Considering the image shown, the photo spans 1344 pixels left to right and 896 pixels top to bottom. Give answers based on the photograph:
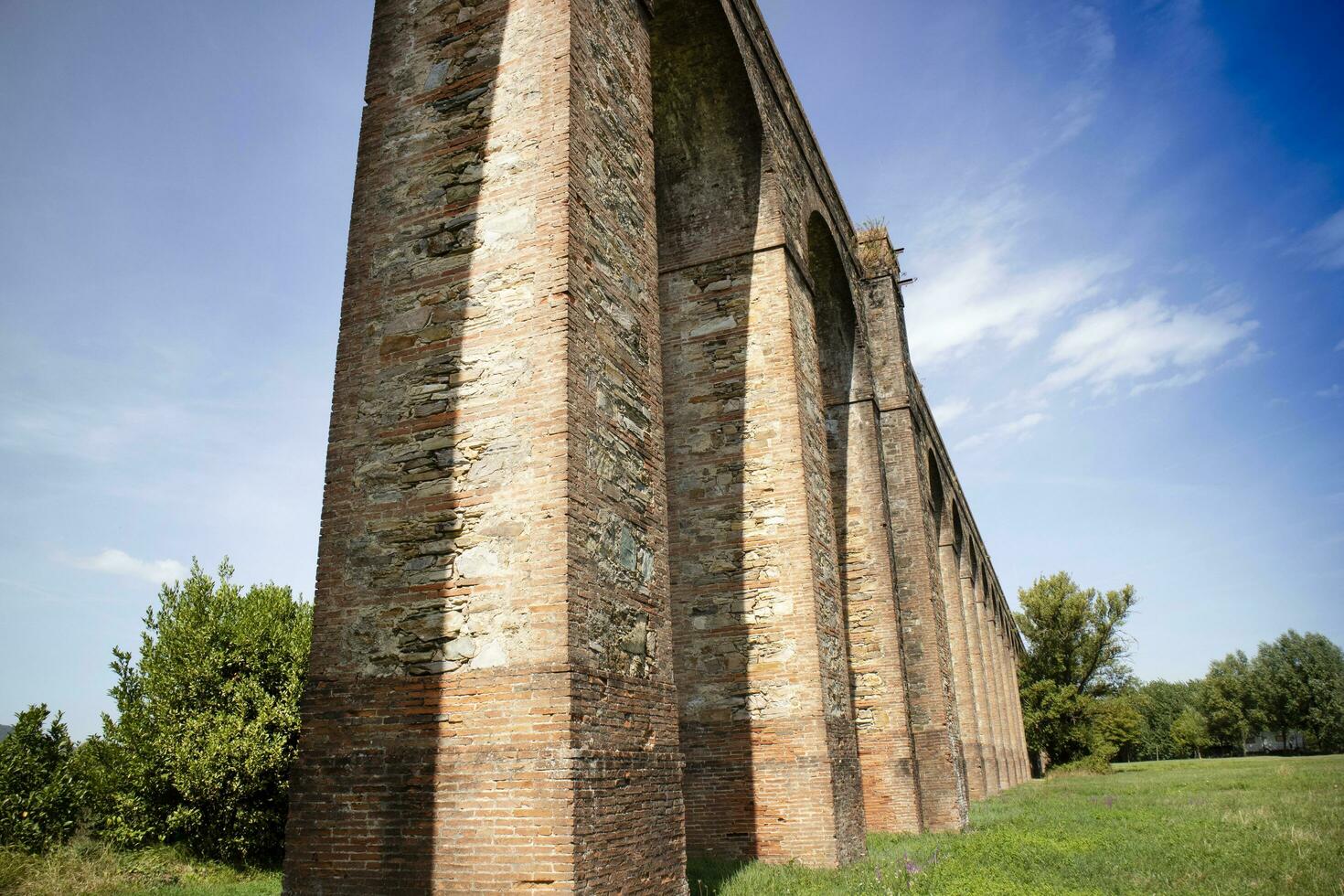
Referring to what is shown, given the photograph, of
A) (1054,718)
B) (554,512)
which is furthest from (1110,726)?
(554,512)

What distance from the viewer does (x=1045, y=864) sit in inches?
352

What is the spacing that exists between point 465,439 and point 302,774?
229cm

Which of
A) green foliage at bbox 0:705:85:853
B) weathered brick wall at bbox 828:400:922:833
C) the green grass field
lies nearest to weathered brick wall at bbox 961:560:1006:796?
the green grass field

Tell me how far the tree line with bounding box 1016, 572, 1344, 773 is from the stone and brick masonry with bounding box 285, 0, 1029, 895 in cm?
3803

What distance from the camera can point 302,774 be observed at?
501 cm

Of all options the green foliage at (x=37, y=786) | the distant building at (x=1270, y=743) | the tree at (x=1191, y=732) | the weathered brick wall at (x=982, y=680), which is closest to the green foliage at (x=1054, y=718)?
the weathered brick wall at (x=982, y=680)

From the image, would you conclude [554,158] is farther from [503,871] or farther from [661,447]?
[503,871]

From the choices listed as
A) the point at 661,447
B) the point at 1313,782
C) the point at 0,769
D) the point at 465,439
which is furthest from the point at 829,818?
the point at 1313,782

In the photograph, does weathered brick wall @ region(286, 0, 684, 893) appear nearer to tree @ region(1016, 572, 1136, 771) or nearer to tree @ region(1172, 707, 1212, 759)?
tree @ region(1016, 572, 1136, 771)

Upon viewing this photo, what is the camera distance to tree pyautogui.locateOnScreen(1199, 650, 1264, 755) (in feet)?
201

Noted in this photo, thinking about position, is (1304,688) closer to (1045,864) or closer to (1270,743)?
(1270,743)

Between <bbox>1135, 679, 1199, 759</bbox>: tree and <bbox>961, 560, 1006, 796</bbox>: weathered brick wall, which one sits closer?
<bbox>961, 560, 1006, 796</bbox>: weathered brick wall

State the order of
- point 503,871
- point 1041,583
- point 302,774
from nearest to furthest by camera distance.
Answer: point 503,871 < point 302,774 < point 1041,583

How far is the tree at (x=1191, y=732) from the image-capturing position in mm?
67562
